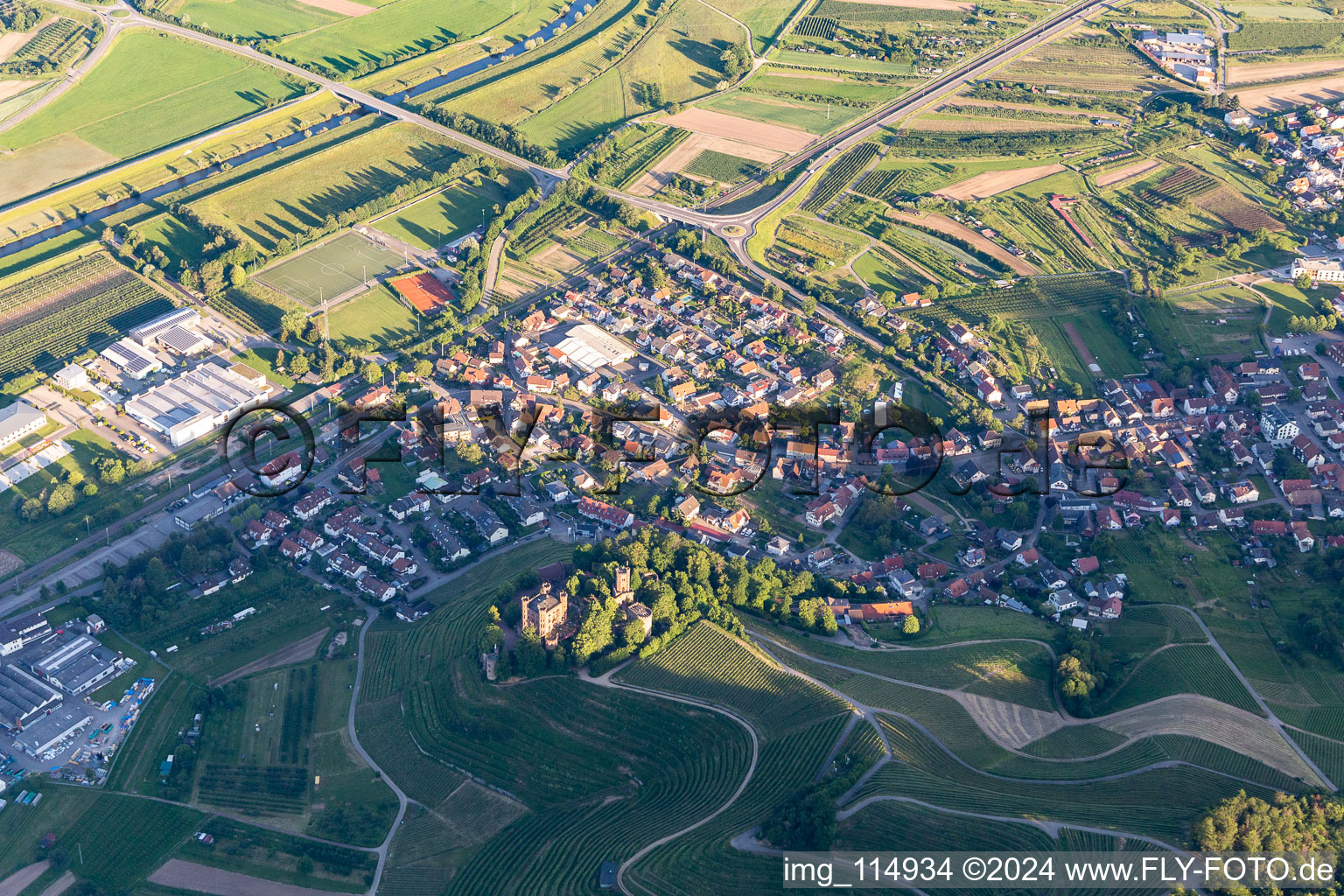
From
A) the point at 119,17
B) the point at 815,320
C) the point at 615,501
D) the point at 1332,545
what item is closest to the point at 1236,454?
the point at 1332,545

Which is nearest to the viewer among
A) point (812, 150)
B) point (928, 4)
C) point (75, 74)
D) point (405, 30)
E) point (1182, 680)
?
point (1182, 680)

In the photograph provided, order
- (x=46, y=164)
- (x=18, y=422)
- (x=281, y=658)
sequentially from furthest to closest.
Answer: (x=46, y=164), (x=18, y=422), (x=281, y=658)

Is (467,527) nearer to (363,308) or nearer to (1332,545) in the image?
A: (363,308)

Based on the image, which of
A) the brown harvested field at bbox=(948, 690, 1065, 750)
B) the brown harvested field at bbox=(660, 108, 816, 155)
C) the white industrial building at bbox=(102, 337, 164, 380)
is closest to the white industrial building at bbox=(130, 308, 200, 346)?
the white industrial building at bbox=(102, 337, 164, 380)

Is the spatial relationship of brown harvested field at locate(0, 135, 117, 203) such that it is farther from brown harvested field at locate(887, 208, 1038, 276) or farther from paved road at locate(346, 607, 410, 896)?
brown harvested field at locate(887, 208, 1038, 276)

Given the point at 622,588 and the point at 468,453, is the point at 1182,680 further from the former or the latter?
the point at 468,453

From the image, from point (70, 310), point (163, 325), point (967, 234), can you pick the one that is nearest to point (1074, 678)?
point (967, 234)
